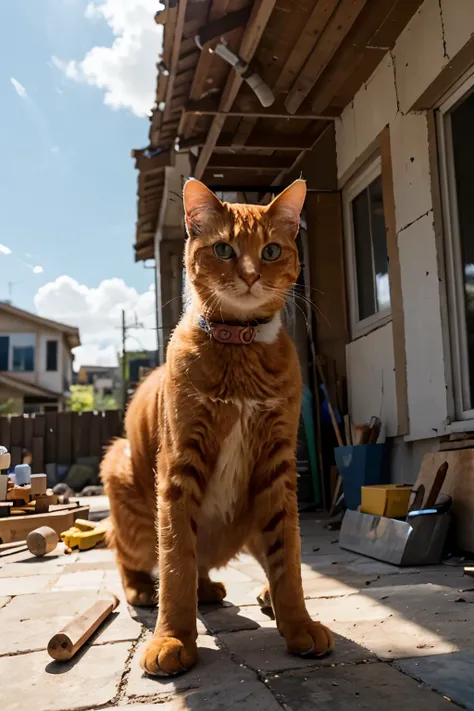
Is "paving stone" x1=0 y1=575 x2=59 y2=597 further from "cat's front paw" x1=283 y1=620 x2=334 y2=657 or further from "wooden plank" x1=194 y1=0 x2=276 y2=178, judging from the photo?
"wooden plank" x1=194 y1=0 x2=276 y2=178

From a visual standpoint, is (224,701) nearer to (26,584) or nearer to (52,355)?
(26,584)

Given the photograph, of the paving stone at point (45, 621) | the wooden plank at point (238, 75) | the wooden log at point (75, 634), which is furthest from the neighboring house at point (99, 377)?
the wooden log at point (75, 634)

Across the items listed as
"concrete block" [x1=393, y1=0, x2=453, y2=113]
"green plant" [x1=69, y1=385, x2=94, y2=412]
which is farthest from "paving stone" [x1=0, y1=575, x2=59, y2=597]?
"green plant" [x1=69, y1=385, x2=94, y2=412]

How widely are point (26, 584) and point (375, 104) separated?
388cm

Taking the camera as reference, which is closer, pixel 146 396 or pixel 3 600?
pixel 146 396

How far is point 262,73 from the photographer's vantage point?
446 centimetres

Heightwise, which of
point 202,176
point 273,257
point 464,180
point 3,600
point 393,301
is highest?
point 202,176

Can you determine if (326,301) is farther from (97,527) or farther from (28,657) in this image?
(28,657)

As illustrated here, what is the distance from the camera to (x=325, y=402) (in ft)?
17.7

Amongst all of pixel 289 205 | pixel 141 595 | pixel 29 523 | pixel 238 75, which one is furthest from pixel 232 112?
pixel 141 595

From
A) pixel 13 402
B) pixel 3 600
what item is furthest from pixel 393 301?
pixel 13 402

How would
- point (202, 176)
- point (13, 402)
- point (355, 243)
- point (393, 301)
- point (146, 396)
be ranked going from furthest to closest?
point (13, 402) < point (202, 176) < point (355, 243) < point (393, 301) < point (146, 396)

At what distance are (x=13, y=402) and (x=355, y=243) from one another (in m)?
18.6

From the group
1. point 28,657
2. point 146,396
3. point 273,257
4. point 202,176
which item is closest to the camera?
point 28,657
